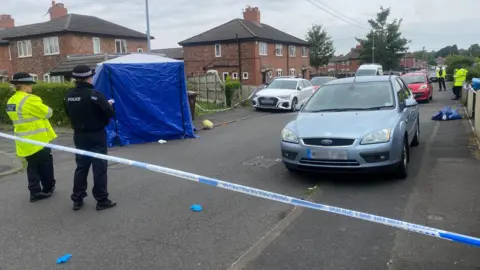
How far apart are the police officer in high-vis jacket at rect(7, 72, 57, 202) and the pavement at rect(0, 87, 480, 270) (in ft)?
1.58

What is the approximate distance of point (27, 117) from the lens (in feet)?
17.7

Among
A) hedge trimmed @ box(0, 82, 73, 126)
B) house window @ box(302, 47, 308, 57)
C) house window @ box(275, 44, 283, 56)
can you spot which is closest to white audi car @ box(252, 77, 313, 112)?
hedge trimmed @ box(0, 82, 73, 126)

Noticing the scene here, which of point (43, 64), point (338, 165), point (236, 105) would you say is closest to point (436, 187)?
point (338, 165)

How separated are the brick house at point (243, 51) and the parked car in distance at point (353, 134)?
31033 mm

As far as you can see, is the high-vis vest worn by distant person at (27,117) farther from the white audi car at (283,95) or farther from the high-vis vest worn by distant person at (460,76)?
the high-vis vest worn by distant person at (460,76)

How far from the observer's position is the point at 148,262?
145 inches

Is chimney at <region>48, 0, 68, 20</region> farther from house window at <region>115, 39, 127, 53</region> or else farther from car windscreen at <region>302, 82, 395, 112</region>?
car windscreen at <region>302, 82, 395, 112</region>

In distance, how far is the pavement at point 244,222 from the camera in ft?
12.2

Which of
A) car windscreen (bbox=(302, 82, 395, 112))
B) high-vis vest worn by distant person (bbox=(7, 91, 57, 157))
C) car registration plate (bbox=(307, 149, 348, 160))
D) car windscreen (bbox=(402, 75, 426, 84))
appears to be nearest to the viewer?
high-vis vest worn by distant person (bbox=(7, 91, 57, 157))

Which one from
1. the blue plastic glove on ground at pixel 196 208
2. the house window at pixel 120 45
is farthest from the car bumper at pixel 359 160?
the house window at pixel 120 45

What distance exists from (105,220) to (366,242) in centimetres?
298

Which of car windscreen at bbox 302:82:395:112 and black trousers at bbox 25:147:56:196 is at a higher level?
car windscreen at bbox 302:82:395:112

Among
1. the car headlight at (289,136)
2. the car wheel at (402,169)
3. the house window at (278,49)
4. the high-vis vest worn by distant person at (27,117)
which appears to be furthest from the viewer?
the house window at (278,49)

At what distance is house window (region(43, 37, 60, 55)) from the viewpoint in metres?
34.8
